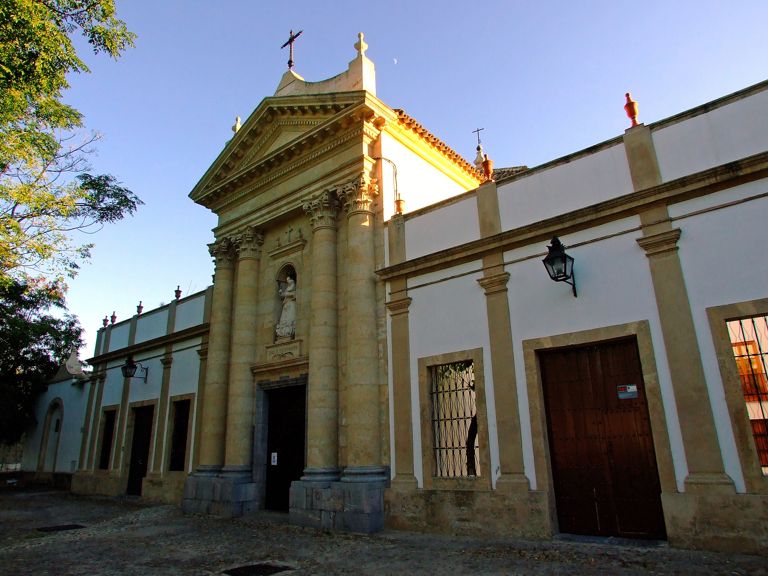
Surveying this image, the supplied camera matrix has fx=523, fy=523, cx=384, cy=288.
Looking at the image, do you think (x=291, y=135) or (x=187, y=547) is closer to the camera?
(x=187, y=547)

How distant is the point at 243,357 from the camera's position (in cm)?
1378

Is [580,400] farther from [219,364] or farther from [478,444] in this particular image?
[219,364]

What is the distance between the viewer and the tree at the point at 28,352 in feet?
74.1

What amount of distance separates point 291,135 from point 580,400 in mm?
10071

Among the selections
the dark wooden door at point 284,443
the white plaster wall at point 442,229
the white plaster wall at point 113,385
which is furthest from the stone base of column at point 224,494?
the white plaster wall at point 113,385

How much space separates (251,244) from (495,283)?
7697 mm

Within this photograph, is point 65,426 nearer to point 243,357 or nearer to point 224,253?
point 224,253

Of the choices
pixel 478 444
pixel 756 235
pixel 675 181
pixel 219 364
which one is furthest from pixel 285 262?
pixel 756 235

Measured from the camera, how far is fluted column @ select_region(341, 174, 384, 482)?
10594 mm

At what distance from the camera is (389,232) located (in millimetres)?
12062

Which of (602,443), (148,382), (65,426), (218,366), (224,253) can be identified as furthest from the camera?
(65,426)

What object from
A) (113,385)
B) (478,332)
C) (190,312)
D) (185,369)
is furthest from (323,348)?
(113,385)

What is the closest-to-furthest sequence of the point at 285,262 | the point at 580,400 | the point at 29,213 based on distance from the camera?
the point at 580,400, the point at 29,213, the point at 285,262

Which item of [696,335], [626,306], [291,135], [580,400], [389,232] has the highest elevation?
[291,135]
